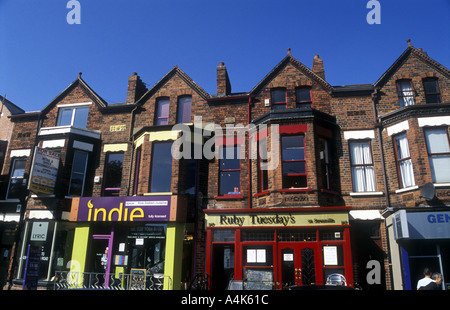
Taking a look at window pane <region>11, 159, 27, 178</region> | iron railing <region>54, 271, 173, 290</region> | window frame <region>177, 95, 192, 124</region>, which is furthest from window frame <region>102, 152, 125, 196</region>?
window pane <region>11, 159, 27, 178</region>

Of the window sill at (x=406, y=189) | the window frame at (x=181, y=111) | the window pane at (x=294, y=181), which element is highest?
the window frame at (x=181, y=111)

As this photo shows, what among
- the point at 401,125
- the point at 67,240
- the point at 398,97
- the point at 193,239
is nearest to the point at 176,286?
the point at 193,239

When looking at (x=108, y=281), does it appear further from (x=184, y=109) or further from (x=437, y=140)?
(x=437, y=140)

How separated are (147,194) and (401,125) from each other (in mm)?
11832

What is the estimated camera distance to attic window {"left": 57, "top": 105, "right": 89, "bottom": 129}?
18.7 m

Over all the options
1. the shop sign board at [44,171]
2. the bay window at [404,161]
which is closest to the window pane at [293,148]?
the bay window at [404,161]

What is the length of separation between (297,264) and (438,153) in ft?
24.0

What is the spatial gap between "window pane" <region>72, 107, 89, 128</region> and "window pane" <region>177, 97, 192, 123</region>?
5668 mm

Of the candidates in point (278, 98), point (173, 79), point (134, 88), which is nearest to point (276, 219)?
point (278, 98)

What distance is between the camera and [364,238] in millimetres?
13789

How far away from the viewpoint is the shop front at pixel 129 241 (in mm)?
14086

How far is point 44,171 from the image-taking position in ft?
51.8

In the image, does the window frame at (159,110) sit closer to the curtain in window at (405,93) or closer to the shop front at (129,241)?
the shop front at (129,241)

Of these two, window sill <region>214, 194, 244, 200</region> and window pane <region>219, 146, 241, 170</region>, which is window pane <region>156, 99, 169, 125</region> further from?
window sill <region>214, 194, 244, 200</region>
